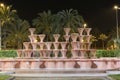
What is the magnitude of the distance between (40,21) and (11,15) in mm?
7068

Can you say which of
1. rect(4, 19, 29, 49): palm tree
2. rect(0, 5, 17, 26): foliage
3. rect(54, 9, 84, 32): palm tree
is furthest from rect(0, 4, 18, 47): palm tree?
rect(54, 9, 84, 32): palm tree

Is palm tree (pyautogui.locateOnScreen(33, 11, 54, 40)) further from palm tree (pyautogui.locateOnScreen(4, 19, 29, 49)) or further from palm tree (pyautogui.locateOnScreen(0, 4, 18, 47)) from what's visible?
palm tree (pyautogui.locateOnScreen(0, 4, 18, 47))

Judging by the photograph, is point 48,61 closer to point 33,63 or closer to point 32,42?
point 33,63

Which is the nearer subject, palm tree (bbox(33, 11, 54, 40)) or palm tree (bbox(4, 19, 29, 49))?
palm tree (bbox(4, 19, 29, 49))

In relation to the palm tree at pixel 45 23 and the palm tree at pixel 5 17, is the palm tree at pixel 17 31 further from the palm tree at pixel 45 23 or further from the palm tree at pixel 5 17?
the palm tree at pixel 45 23

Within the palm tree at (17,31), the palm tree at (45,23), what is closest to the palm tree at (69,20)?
the palm tree at (45,23)

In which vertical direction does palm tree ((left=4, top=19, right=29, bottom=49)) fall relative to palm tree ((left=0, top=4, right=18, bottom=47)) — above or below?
below

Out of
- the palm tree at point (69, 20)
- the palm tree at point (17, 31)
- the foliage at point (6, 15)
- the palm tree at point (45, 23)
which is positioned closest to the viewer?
the palm tree at point (69, 20)

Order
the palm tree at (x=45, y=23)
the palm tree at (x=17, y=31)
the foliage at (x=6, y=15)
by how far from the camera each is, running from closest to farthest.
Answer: the foliage at (x=6, y=15)
the palm tree at (x=17, y=31)
the palm tree at (x=45, y=23)

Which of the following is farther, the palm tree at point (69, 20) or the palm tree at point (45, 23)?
the palm tree at point (45, 23)

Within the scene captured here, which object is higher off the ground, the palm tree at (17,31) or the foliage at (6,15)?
the foliage at (6,15)

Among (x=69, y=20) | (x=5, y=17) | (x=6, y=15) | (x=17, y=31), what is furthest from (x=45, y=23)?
(x=69, y=20)

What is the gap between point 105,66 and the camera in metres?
30.4

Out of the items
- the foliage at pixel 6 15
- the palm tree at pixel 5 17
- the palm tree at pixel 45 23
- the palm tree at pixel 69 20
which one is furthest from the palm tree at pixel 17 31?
the palm tree at pixel 69 20
